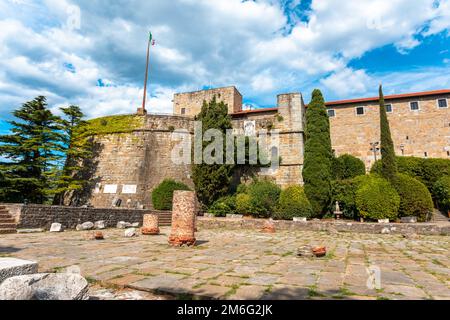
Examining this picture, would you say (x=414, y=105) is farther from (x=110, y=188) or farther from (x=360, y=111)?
(x=110, y=188)

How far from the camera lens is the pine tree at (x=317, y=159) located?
17.2 m

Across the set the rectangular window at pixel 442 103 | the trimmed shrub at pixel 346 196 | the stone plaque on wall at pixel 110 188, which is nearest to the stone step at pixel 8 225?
the stone plaque on wall at pixel 110 188

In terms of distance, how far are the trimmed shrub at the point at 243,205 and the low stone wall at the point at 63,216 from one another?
22.8 feet

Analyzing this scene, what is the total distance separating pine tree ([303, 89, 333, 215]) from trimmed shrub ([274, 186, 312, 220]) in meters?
0.77

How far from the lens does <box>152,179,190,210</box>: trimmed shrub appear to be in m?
19.7

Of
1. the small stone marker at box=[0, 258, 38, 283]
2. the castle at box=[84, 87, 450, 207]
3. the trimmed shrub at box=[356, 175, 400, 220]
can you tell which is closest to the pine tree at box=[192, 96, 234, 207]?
the castle at box=[84, 87, 450, 207]

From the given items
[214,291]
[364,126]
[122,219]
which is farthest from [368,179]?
[214,291]

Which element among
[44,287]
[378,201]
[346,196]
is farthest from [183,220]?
[346,196]

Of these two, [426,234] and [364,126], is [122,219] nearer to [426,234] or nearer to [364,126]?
[426,234]

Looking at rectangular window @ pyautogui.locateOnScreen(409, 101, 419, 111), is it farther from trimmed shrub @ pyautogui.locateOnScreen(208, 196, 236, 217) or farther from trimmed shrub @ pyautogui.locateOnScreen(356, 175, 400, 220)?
trimmed shrub @ pyautogui.locateOnScreen(208, 196, 236, 217)

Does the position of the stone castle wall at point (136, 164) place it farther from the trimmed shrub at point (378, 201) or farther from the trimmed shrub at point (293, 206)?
the trimmed shrub at point (378, 201)

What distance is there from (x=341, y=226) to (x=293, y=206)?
3.64 meters

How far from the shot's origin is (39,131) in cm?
2012
